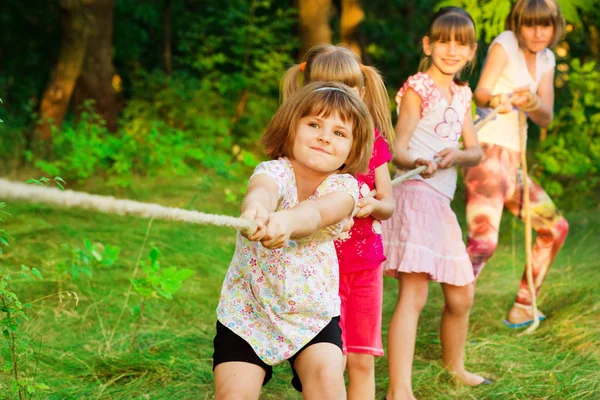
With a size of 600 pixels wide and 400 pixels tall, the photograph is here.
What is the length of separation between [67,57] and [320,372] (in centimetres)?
679

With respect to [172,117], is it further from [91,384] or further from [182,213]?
[182,213]

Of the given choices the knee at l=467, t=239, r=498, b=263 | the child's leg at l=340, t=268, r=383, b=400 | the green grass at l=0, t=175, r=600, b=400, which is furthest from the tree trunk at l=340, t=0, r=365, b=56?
the child's leg at l=340, t=268, r=383, b=400

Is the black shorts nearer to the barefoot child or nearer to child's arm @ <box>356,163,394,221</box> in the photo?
child's arm @ <box>356,163,394,221</box>

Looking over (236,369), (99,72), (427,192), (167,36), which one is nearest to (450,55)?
(427,192)

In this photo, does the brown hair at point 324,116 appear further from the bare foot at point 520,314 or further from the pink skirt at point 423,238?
the bare foot at point 520,314

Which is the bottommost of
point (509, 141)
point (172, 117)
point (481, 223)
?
point (172, 117)

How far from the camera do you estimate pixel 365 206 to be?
9.10 ft

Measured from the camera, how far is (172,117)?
9594 millimetres

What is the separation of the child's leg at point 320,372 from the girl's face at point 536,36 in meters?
2.30

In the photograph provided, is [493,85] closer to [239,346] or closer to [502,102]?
[502,102]

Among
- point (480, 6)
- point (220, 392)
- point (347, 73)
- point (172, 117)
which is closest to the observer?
point (220, 392)

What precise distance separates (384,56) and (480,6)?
6.70m

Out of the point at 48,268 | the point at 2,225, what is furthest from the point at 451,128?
the point at 2,225

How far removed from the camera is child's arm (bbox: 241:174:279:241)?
1.88 meters
